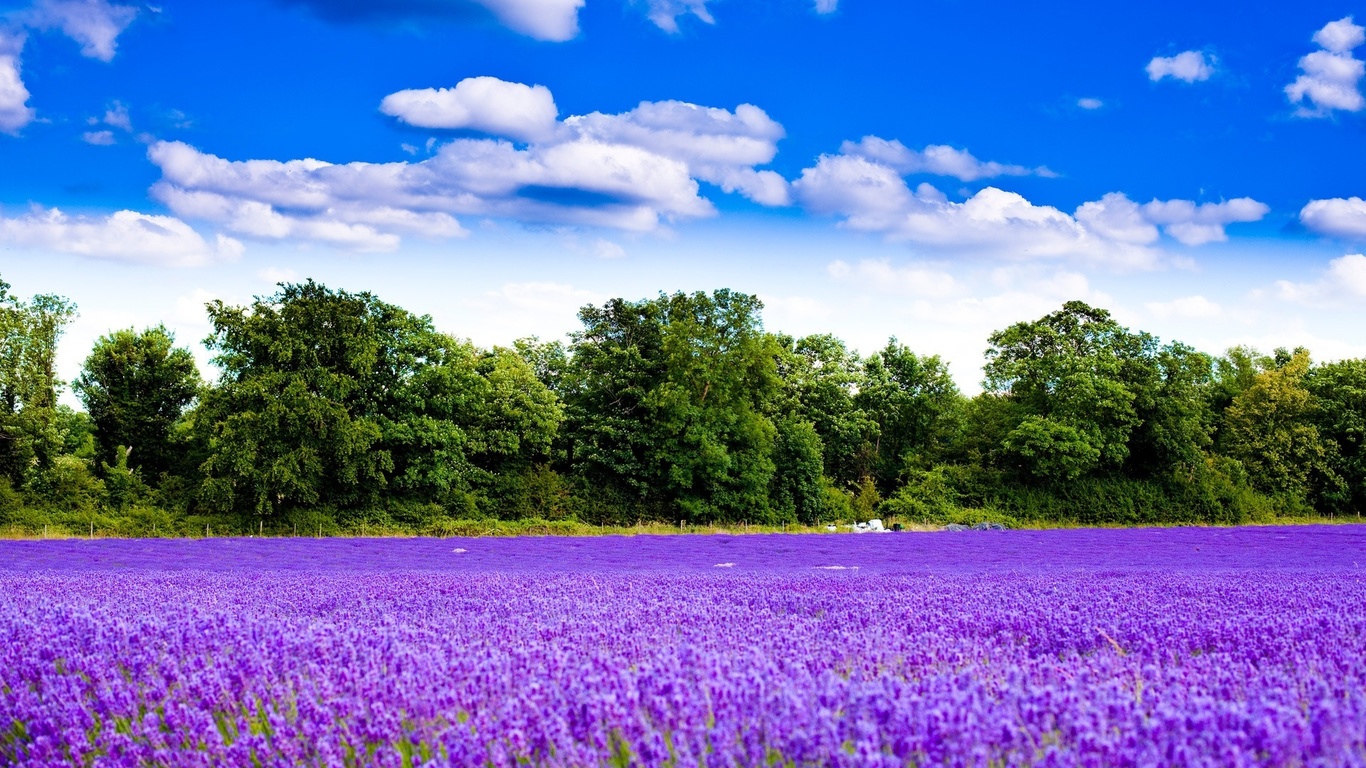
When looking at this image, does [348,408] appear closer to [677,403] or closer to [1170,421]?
[677,403]

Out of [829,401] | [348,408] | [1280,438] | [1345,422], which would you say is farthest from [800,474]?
[1345,422]

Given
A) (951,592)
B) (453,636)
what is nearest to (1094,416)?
(951,592)

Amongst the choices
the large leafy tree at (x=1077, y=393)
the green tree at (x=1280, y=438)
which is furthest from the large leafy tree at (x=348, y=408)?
the green tree at (x=1280, y=438)

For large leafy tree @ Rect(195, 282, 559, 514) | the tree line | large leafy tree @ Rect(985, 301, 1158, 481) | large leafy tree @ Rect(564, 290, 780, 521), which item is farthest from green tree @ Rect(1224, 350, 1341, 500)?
large leafy tree @ Rect(195, 282, 559, 514)

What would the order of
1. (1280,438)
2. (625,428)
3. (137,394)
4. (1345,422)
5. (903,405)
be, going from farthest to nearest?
(903,405), (1345,422), (1280,438), (137,394), (625,428)

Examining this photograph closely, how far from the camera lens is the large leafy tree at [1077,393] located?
1479 inches

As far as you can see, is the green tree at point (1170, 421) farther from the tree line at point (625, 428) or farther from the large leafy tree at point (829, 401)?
the large leafy tree at point (829, 401)

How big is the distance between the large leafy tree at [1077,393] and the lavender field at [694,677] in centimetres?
3271

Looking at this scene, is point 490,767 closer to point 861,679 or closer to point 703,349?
point 861,679

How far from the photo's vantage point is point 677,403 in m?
35.3

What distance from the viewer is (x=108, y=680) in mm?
3592

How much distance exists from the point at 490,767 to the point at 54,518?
3244cm

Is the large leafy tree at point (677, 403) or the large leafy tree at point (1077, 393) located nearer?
the large leafy tree at point (677, 403)

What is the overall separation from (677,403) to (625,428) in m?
2.26
